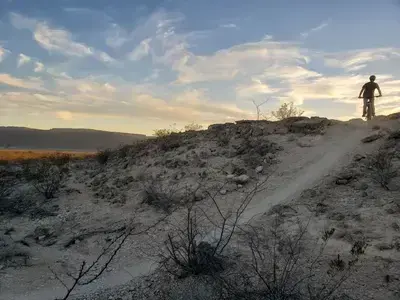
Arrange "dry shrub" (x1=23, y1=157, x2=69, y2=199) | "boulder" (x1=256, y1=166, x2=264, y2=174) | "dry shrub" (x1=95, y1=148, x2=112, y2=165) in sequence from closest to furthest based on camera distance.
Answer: "boulder" (x1=256, y1=166, x2=264, y2=174) → "dry shrub" (x1=23, y1=157, x2=69, y2=199) → "dry shrub" (x1=95, y1=148, x2=112, y2=165)

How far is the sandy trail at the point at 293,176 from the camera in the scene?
667 centimetres

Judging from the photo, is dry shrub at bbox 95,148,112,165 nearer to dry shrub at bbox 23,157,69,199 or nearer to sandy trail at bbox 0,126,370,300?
dry shrub at bbox 23,157,69,199

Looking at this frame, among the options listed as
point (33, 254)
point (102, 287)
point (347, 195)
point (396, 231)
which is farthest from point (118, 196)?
point (396, 231)

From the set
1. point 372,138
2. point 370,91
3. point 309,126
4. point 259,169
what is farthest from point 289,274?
point 370,91

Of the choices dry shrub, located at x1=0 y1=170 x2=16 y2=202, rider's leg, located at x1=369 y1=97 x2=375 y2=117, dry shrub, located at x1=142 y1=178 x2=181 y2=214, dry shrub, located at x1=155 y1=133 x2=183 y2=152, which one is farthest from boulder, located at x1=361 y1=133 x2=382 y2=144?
dry shrub, located at x1=0 y1=170 x2=16 y2=202

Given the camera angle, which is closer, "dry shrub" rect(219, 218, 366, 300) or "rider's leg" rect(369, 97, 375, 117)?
"dry shrub" rect(219, 218, 366, 300)

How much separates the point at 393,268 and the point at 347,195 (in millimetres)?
3434

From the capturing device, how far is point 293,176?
11047 mm

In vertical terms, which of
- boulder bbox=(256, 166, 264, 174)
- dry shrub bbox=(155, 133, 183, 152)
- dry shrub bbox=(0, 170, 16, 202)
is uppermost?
dry shrub bbox=(155, 133, 183, 152)

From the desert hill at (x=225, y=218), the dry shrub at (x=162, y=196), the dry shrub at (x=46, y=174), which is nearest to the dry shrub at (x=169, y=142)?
the desert hill at (x=225, y=218)

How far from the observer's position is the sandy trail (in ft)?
21.9

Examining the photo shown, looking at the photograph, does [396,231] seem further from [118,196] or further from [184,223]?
[118,196]

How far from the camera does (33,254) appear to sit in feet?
26.8

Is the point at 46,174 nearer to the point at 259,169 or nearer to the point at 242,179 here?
the point at 242,179
